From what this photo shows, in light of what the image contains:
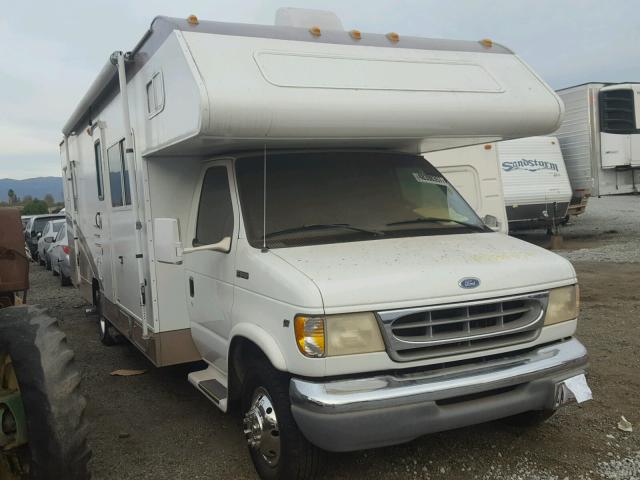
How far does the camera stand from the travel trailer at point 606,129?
14.7 metres

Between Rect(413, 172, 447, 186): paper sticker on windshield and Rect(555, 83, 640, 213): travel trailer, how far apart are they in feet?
36.3

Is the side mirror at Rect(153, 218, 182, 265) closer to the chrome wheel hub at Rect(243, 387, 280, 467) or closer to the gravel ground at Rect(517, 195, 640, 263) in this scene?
the chrome wheel hub at Rect(243, 387, 280, 467)

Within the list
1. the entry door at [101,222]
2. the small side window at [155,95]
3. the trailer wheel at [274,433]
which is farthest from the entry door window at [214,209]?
the entry door at [101,222]

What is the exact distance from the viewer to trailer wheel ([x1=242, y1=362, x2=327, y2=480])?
3332mm

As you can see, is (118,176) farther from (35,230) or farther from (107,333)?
(35,230)

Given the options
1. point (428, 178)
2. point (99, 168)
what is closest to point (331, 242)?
point (428, 178)

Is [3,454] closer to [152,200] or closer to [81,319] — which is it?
[152,200]

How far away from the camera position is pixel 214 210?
445 centimetres

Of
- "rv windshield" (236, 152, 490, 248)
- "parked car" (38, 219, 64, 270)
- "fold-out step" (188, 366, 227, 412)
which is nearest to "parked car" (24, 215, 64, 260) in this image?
"parked car" (38, 219, 64, 270)

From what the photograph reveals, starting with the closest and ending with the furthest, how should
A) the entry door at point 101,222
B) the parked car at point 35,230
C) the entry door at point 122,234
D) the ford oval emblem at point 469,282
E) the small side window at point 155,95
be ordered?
the ford oval emblem at point 469,282 < the small side window at point 155,95 < the entry door at point 122,234 < the entry door at point 101,222 < the parked car at point 35,230

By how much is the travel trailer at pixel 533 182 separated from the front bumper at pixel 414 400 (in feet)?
38.8

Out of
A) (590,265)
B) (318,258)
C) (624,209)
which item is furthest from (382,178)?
(624,209)

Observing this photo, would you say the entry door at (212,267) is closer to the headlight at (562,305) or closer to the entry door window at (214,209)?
the entry door window at (214,209)

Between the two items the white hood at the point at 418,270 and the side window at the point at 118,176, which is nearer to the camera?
the white hood at the point at 418,270
